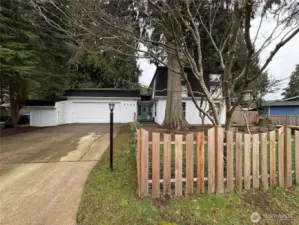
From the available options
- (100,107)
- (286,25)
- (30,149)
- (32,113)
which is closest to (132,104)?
(100,107)

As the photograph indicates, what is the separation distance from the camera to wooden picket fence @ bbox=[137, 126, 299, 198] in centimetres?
303

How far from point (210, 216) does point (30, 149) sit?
6.43 m

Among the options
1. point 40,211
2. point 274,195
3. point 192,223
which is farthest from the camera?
point 274,195

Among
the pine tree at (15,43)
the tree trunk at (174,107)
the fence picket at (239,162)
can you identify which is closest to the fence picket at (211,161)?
the fence picket at (239,162)

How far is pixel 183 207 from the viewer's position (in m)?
2.80

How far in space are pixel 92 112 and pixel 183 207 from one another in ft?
58.2

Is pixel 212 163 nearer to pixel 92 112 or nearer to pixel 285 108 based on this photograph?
pixel 92 112

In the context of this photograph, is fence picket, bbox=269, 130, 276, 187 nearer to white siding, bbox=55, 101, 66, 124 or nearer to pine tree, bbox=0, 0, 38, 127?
pine tree, bbox=0, 0, 38, 127

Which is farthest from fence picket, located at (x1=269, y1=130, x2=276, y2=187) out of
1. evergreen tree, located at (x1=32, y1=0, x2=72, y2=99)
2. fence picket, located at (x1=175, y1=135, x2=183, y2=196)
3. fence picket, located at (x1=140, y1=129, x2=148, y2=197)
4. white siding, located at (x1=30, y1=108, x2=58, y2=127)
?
white siding, located at (x1=30, y1=108, x2=58, y2=127)

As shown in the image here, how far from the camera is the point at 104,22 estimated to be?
404 cm

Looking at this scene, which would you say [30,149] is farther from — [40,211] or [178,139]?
[178,139]

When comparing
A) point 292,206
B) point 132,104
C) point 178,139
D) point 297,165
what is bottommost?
point 292,206

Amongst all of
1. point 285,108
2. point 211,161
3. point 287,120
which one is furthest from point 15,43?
point 285,108

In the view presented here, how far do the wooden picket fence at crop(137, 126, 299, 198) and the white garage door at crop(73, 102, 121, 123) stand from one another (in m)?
16.7
